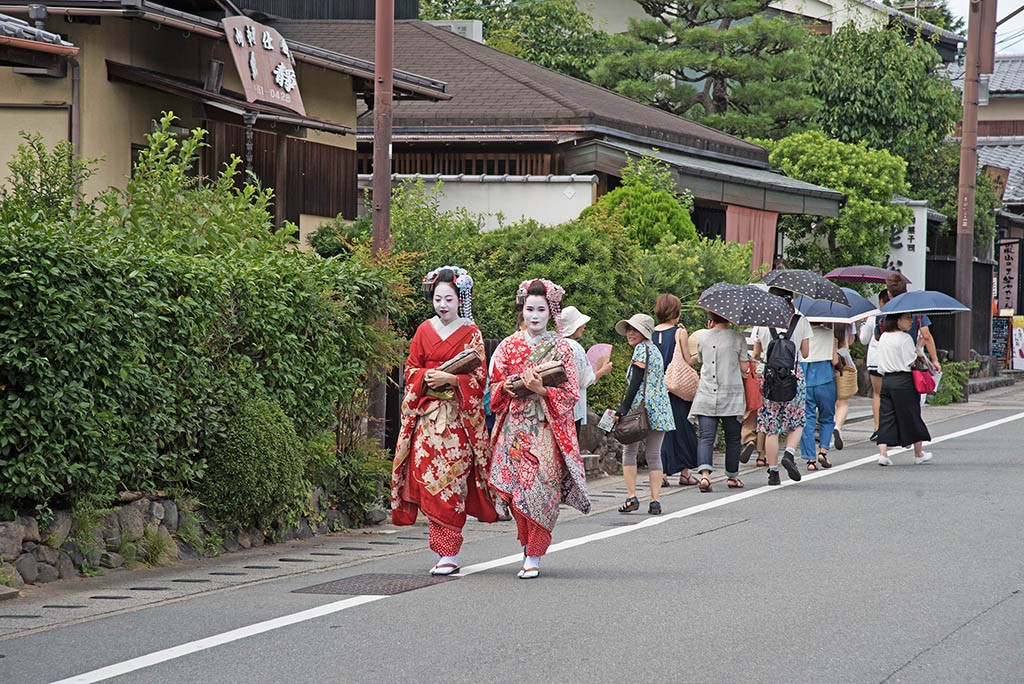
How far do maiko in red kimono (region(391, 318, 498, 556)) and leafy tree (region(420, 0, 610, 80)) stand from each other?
96.4ft

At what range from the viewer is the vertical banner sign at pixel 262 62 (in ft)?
53.3

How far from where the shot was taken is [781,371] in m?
15.0

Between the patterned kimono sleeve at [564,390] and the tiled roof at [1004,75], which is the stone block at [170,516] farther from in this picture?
the tiled roof at [1004,75]

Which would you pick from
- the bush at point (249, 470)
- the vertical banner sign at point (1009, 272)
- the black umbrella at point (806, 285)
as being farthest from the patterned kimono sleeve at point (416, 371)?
the vertical banner sign at point (1009, 272)

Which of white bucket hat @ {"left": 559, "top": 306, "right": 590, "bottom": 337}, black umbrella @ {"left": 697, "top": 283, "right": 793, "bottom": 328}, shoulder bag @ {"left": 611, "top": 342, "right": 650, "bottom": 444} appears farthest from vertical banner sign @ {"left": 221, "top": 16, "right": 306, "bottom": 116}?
shoulder bag @ {"left": 611, "top": 342, "right": 650, "bottom": 444}

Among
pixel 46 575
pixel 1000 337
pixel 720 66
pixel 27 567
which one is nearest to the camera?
pixel 27 567

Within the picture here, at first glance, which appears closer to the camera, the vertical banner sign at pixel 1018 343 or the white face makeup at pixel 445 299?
the white face makeup at pixel 445 299

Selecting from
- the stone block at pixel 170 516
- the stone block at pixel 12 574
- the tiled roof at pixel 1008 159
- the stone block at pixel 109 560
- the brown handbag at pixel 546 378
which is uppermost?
the tiled roof at pixel 1008 159

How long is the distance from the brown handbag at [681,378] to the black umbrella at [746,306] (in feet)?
1.92

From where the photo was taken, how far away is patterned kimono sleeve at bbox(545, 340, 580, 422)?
9.57m

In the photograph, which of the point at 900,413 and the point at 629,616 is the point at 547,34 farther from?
the point at 629,616

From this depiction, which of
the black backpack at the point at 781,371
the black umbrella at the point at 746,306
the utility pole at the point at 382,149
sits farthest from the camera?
the black backpack at the point at 781,371

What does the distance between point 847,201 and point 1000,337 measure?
9385mm

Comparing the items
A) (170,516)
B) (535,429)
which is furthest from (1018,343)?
(170,516)
